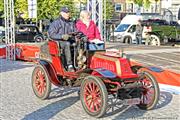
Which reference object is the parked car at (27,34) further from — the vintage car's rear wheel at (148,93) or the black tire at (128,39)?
the vintage car's rear wheel at (148,93)

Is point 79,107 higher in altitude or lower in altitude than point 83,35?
lower

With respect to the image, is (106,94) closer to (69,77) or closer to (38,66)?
(69,77)

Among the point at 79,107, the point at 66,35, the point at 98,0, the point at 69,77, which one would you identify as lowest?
→ the point at 79,107

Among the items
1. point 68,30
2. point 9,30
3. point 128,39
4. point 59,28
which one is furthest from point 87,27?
point 128,39

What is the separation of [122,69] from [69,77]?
52.1 inches

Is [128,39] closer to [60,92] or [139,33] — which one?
[139,33]

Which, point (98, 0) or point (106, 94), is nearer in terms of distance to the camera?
point (106, 94)

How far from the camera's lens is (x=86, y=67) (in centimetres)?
836

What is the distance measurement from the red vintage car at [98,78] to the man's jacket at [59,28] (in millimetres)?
151

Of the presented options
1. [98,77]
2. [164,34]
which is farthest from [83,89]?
[164,34]

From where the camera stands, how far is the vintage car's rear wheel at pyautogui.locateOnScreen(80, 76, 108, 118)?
7.16 meters

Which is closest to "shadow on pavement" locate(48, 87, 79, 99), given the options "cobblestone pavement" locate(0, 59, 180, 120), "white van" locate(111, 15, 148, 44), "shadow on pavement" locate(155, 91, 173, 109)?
"cobblestone pavement" locate(0, 59, 180, 120)

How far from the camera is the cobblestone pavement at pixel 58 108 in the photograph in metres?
7.49

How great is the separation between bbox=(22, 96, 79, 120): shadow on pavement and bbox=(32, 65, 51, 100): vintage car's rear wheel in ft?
1.18
